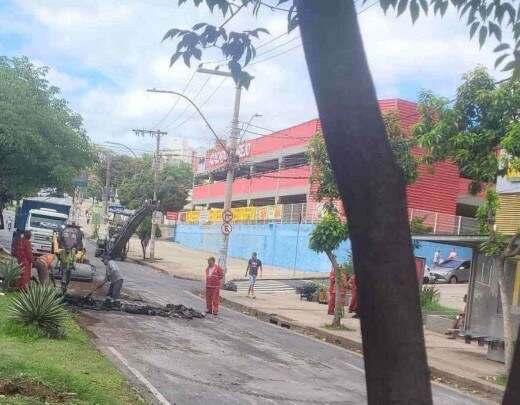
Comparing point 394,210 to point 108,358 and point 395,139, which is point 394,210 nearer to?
point 108,358

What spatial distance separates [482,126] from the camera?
14117mm

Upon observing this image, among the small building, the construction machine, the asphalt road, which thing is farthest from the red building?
the asphalt road

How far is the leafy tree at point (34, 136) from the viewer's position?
2097cm

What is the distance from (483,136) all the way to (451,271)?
26.2 meters

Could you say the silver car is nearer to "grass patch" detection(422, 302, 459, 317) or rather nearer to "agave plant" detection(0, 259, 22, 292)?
"grass patch" detection(422, 302, 459, 317)

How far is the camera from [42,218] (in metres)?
34.1

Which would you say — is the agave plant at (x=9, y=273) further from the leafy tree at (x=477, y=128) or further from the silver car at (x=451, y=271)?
the silver car at (x=451, y=271)

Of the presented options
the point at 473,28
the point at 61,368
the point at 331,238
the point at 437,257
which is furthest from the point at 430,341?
the point at 437,257

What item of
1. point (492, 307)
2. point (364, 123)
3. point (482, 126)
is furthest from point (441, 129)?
point (364, 123)

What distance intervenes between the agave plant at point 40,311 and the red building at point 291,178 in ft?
70.3

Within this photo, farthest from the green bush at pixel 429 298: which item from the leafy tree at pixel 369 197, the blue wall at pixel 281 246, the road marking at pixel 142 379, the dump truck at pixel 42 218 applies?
the leafy tree at pixel 369 197

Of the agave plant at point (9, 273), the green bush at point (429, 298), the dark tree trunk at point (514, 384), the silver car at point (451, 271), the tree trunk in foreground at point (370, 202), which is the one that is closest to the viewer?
the dark tree trunk at point (514, 384)

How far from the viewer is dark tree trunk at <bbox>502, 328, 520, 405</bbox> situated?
84.0 inches

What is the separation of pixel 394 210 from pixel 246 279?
114ft
